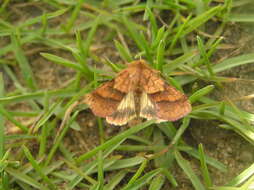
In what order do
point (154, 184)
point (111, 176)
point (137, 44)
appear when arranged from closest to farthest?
1. point (154, 184)
2. point (111, 176)
3. point (137, 44)

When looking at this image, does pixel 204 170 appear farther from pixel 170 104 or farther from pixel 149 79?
pixel 149 79

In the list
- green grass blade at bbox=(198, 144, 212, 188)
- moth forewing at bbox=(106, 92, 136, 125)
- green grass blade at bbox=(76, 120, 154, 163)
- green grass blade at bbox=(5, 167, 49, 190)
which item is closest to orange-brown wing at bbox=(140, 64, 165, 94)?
A: moth forewing at bbox=(106, 92, 136, 125)

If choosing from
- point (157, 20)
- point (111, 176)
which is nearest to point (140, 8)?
point (157, 20)

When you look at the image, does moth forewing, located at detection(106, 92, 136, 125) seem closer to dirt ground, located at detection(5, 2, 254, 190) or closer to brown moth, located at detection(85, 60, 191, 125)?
brown moth, located at detection(85, 60, 191, 125)

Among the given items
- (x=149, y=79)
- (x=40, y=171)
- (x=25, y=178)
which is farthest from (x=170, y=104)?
(x=25, y=178)

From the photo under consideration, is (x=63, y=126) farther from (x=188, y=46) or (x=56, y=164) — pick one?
(x=188, y=46)

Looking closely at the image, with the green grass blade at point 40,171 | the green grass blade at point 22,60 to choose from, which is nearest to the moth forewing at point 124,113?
the green grass blade at point 40,171
